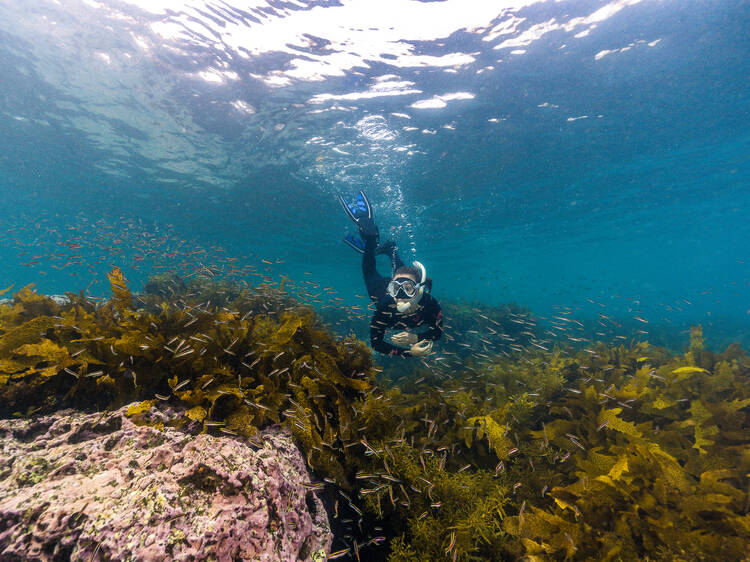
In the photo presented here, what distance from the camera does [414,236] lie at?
34.2 metres

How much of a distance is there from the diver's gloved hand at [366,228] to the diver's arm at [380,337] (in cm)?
494

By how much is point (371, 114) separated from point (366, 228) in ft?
22.0

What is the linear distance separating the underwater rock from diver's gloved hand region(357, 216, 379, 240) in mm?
9224

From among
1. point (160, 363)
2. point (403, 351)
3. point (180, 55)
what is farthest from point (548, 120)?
point (160, 363)

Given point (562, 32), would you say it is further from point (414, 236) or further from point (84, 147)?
point (84, 147)

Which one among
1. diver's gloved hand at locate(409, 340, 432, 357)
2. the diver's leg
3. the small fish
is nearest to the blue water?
the diver's leg

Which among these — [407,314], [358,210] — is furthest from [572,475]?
[358,210]

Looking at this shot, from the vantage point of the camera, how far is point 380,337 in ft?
23.4

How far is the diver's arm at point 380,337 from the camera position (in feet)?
22.6

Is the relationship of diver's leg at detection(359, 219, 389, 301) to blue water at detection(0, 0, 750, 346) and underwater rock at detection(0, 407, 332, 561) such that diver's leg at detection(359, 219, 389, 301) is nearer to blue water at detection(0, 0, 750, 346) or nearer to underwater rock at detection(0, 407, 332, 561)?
blue water at detection(0, 0, 750, 346)

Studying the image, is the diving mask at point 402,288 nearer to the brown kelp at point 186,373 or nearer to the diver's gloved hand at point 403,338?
the diver's gloved hand at point 403,338

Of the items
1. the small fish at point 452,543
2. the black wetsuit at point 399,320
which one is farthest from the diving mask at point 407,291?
the small fish at point 452,543

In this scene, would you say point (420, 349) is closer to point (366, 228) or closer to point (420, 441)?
point (420, 441)

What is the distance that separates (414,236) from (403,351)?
93.7 feet
